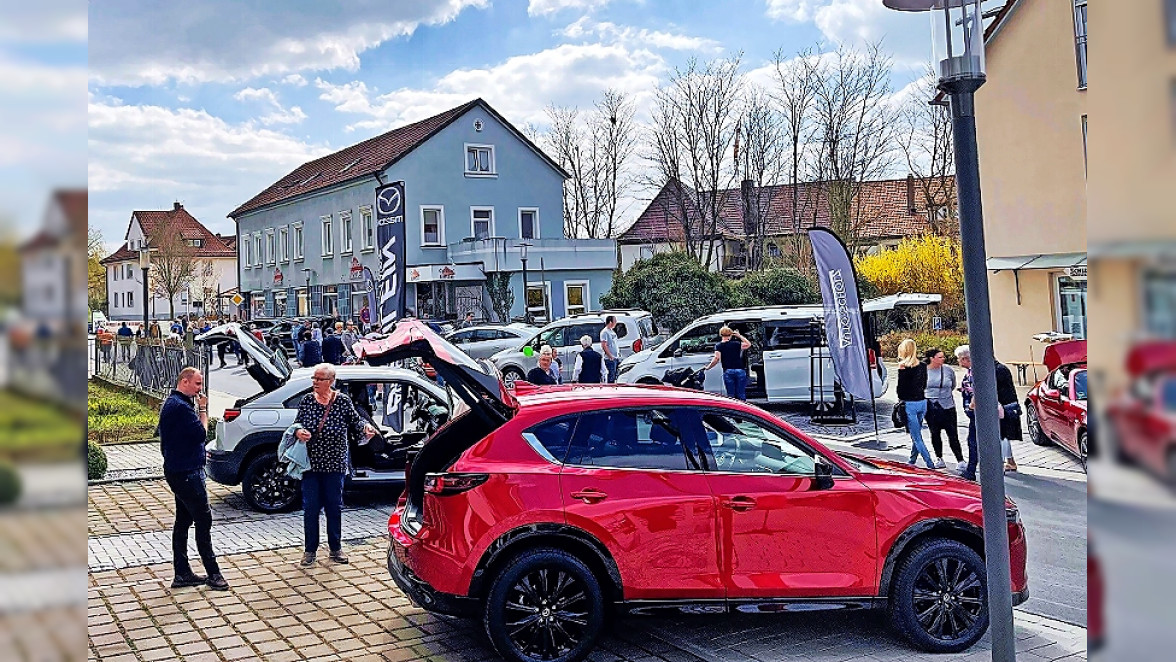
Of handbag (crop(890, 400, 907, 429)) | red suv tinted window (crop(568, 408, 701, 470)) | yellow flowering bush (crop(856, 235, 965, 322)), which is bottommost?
handbag (crop(890, 400, 907, 429))

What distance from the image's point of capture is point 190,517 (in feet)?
27.3

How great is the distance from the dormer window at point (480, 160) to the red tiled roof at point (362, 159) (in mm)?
1580

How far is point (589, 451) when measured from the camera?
654 cm

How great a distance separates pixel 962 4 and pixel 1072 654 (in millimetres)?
4378

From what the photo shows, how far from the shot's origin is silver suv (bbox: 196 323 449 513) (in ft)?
36.4

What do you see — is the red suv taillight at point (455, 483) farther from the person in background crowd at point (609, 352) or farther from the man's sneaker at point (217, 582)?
the person in background crowd at point (609, 352)

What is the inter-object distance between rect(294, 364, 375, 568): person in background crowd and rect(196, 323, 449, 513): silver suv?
5.78 ft

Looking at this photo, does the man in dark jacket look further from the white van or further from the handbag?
the white van

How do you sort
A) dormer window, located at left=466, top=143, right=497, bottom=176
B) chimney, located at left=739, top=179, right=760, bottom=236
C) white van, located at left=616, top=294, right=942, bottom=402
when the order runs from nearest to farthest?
white van, located at left=616, top=294, right=942, bottom=402 → dormer window, located at left=466, top=143, right=497, bottom=176 → chimney, located at left=739, top=179, right=760, bottom=236

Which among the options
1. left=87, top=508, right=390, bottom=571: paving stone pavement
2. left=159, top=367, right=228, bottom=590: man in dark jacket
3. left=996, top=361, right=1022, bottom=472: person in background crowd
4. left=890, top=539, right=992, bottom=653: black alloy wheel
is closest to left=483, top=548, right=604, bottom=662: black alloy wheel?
left=890, top=539, right=992, bottom=653: black alloy wheel

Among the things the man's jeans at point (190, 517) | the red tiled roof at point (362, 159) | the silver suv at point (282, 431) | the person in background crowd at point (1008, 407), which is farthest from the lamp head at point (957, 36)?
the red tiled roof at point (362, 159)

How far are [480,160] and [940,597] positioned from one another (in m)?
41.6
